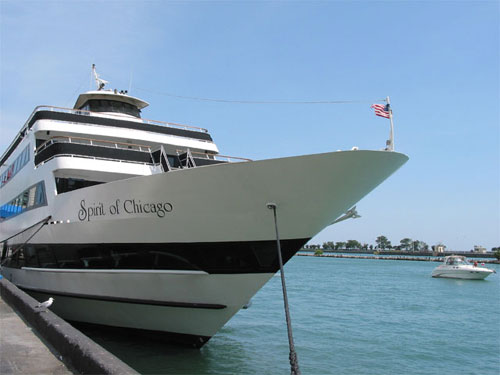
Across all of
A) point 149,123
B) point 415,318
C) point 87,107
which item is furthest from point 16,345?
point 415,318

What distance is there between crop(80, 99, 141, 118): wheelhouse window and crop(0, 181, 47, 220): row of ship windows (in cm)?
340

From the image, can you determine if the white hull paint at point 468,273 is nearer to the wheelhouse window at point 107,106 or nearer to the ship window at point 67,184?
the wheelhouse window at point 107,106

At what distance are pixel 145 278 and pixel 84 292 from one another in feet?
6.15

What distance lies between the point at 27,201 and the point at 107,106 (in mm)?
3932

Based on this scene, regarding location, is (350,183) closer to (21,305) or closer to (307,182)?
(307,182)

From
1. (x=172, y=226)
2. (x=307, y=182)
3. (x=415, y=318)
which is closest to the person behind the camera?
(x=307, y=182)

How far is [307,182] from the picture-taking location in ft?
22.1

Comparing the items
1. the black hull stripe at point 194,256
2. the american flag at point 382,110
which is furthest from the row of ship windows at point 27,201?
the american flag at point 382,110

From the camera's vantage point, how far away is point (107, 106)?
13.5m

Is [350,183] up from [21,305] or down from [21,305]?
up

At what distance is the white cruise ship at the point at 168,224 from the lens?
6.84m

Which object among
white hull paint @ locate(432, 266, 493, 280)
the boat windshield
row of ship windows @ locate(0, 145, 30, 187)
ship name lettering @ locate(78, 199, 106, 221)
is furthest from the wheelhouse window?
the boat windshield

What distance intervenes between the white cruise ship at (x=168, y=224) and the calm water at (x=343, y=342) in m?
0.56

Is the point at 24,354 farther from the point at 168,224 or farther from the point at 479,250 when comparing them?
the point at 479,250
